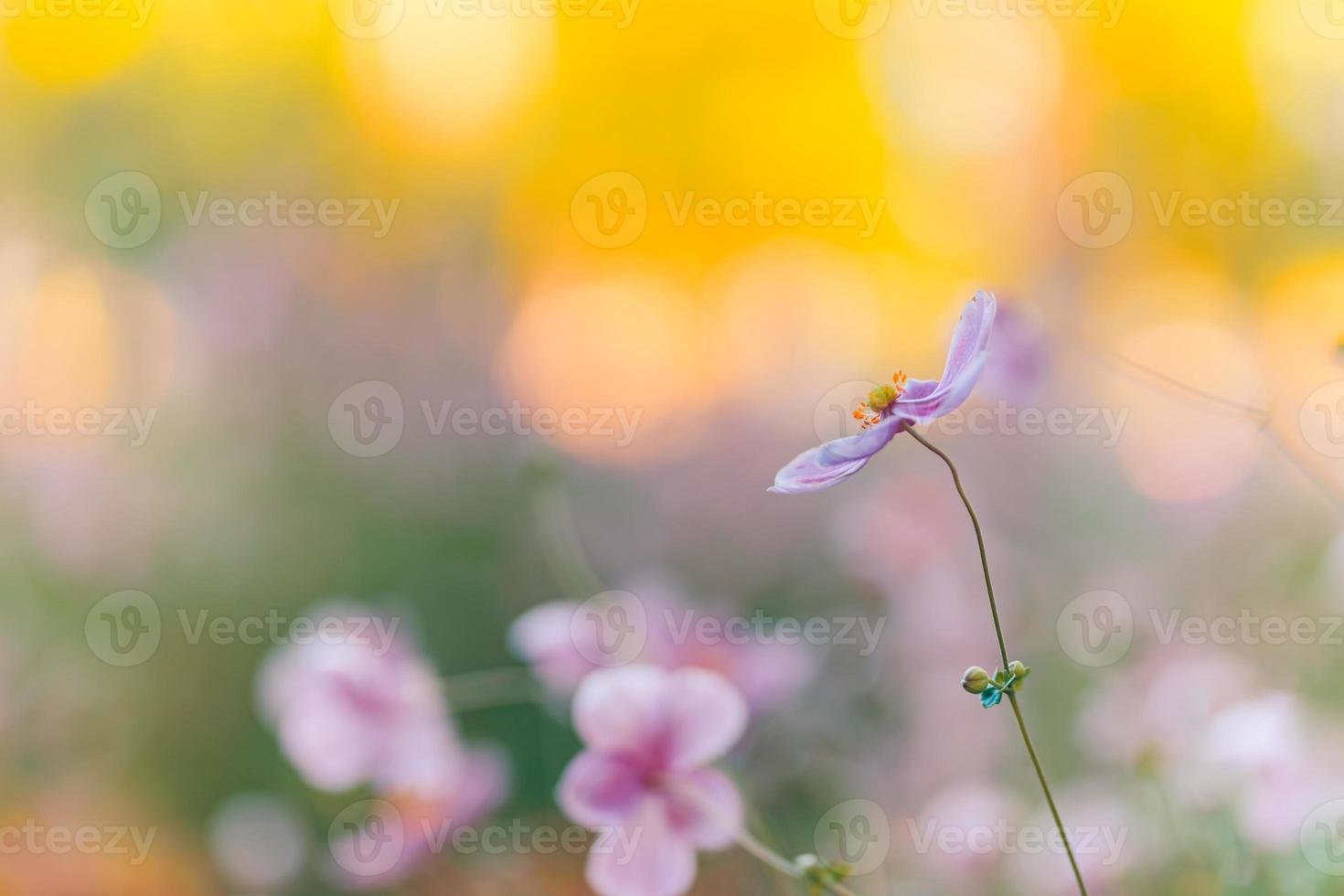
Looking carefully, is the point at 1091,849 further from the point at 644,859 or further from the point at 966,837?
the point at 644,859

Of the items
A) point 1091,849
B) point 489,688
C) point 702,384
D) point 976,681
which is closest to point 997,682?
→ point 976,681

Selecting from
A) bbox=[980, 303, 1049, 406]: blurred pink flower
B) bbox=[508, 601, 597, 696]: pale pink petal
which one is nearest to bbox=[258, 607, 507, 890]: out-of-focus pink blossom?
bbox=[508, 601, 597, 696]: pale pink petal

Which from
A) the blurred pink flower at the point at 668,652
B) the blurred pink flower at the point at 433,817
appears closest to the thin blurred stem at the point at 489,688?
the blurred pink flower at the point at 433,817

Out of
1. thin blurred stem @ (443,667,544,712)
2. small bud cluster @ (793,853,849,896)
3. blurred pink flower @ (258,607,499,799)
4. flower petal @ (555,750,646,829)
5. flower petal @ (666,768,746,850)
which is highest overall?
small bud cluster @ (793,853,849,896)

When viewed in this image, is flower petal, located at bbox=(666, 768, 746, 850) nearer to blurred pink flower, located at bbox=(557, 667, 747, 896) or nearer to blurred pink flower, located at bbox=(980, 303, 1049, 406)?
blurred pink flower, located at bbox=(557, 667, 747, 896)

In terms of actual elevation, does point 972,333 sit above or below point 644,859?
above

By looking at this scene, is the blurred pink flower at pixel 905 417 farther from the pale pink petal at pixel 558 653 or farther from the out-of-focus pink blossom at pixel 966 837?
the out-of-focus pink blossom at pixel 966 837
